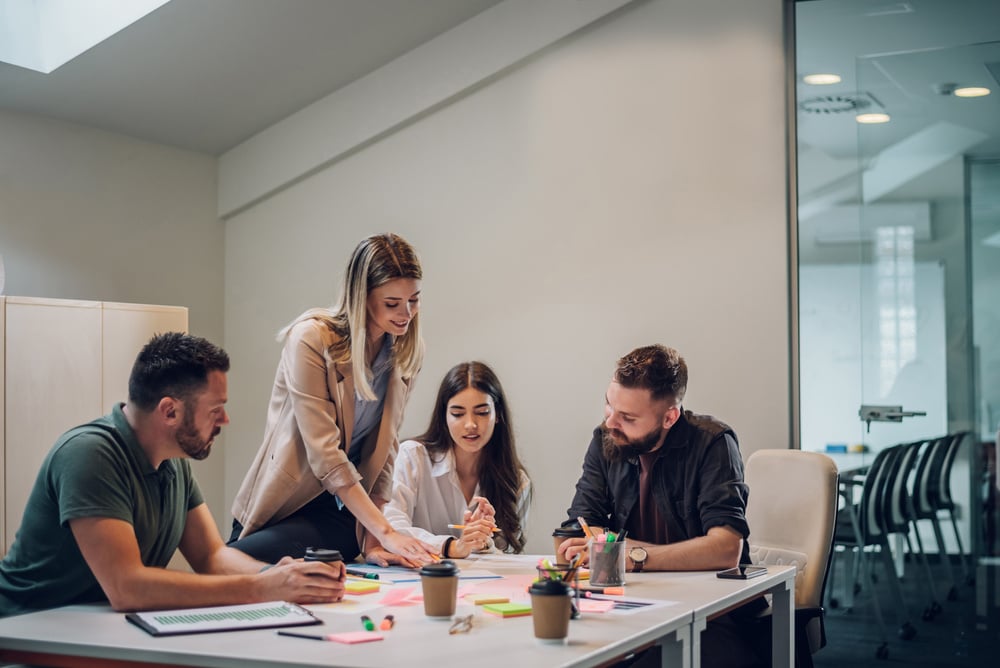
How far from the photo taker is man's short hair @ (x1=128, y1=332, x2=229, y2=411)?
234cm

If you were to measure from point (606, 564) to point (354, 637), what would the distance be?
791 millimetres

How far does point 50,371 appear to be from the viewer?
13.0 ft

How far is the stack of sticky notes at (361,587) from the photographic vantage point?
2492 millimetres

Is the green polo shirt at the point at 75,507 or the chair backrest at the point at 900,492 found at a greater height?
the green polo shirt at the point at 75,507

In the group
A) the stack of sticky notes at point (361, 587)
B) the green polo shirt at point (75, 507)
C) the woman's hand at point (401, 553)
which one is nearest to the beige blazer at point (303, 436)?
the woman's hand at point (401, 553)

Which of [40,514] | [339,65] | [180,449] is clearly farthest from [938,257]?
[40,514]

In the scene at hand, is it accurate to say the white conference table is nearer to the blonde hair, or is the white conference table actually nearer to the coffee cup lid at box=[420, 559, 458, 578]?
the coffee cup lid at box=[420, 559, 458, 578]

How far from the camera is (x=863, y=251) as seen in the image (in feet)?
14.8

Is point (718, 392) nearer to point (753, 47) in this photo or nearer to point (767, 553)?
point (767, 553)

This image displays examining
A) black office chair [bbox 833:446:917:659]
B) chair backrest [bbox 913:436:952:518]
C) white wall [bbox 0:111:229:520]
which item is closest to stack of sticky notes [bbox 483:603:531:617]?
white wall [bbox 0:111:229:520]

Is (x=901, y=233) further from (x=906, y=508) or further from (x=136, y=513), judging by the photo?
(x=136, y=513)

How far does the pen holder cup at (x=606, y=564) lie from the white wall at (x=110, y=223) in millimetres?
2422

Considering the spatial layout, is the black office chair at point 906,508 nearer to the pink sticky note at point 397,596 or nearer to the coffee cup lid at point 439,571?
the pink sticky note at point 397,596

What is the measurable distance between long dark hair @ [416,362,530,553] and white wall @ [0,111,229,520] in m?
1.38
